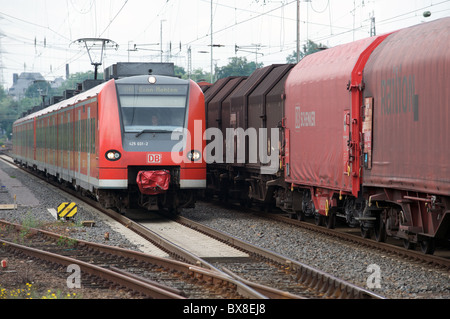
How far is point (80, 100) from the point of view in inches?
814

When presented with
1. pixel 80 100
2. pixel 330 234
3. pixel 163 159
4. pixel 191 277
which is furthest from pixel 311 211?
pixel 80 100

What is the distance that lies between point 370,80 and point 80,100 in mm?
10576

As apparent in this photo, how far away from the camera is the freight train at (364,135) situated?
10445mm

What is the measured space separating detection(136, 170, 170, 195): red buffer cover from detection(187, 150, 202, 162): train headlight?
2.42ft

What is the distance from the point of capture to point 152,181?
17.0 meters

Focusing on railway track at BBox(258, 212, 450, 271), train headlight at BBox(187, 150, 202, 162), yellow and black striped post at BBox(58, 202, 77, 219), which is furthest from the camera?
train headlight at BBox(187, 150, 202, 162)

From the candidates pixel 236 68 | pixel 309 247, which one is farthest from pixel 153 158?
pixel 236 68

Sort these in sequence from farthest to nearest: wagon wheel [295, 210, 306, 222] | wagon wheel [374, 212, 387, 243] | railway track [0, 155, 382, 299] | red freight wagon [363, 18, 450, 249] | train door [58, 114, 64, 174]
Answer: train door [58, 114, 64, 174] → wagon wheel [295, 210, 306, 222] → wagon wheel [374, 212, 387, 243] → red freight wagon [363, 18, 450, 249] → railway track [0, 155, 382, 299]

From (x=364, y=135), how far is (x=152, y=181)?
6104mm

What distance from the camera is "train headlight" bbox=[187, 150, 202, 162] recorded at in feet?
57.2

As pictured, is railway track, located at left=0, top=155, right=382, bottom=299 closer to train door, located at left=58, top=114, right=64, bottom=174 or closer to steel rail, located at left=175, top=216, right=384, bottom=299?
steel rail, located at left=175, top=216, right=384, bottom=299

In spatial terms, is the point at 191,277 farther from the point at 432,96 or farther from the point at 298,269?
the point at 432,96

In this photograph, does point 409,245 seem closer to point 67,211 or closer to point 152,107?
point 152,107

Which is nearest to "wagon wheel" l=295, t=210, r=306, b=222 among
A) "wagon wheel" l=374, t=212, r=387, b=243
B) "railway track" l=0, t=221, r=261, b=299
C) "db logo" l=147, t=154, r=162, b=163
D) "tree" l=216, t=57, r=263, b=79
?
"db logo" l=147, t=154, r=162, b=163
